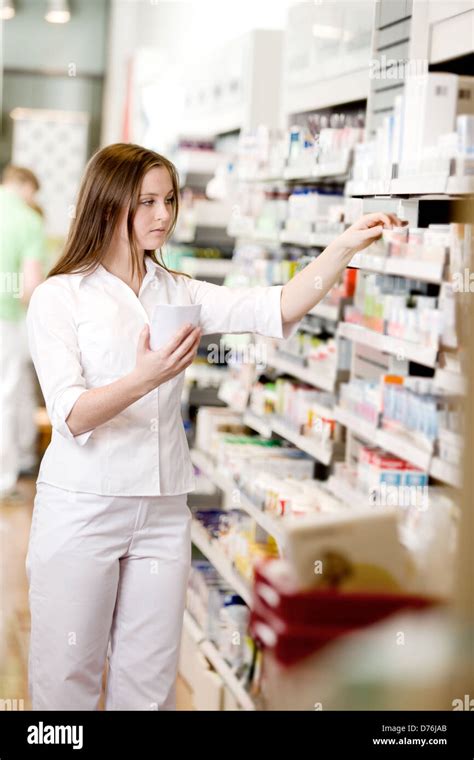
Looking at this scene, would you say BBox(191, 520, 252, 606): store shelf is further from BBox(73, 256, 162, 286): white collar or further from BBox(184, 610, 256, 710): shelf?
BBox(73, 256, 162, 286): white collar

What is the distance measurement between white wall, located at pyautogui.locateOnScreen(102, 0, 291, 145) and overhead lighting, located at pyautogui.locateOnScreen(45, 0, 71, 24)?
449mm

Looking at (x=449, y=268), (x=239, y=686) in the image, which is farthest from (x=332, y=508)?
(x=449, y=268)

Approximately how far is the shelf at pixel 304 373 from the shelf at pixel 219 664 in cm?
101

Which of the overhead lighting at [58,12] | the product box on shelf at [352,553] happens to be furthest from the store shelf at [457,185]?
the overhead lighting at [58,12]

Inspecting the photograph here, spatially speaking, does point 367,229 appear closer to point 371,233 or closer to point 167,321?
point 371,233

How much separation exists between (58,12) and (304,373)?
7961 mm

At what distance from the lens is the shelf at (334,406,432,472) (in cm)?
270

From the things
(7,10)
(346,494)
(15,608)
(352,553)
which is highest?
(7,10)

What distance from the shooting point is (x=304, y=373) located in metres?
3.86

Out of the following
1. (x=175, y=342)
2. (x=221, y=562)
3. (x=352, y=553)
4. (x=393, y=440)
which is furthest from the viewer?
(x=221, y=562)

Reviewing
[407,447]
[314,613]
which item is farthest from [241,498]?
[314,613]

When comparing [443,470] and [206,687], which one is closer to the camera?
[443,470]
